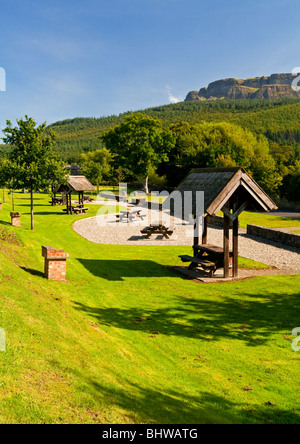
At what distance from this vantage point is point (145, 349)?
7.96 metres

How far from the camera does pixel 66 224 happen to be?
101 ft

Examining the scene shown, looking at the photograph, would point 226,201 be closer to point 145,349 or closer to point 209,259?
point 209,259

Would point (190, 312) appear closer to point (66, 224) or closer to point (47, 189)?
point (47, 189)

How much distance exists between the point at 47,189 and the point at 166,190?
4614 cm

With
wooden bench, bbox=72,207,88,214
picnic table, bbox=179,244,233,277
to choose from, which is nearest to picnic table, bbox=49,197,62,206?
wooden bench, bbox=72,207,88,214

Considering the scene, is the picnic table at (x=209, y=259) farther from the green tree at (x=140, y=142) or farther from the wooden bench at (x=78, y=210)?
the green tree at (x=140, y=142)

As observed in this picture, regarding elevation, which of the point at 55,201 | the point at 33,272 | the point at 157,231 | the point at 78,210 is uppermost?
the point at 55,201

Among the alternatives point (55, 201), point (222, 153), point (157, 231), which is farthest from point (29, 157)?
point (222, 153)

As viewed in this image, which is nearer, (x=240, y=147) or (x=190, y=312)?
(x=190, y=312)

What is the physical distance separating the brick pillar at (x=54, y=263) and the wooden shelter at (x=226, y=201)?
5.73 metres

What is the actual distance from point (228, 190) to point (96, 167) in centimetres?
5957

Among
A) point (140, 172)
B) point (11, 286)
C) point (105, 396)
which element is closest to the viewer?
point (105, 396)

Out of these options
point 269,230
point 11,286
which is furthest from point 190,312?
point 269,230

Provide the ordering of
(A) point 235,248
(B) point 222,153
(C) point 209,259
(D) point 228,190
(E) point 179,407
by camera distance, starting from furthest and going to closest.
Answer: (B) point 222,153
(C) point 209,259
(A) point 235,248
(D) point 228,190
(E) point 179,407
